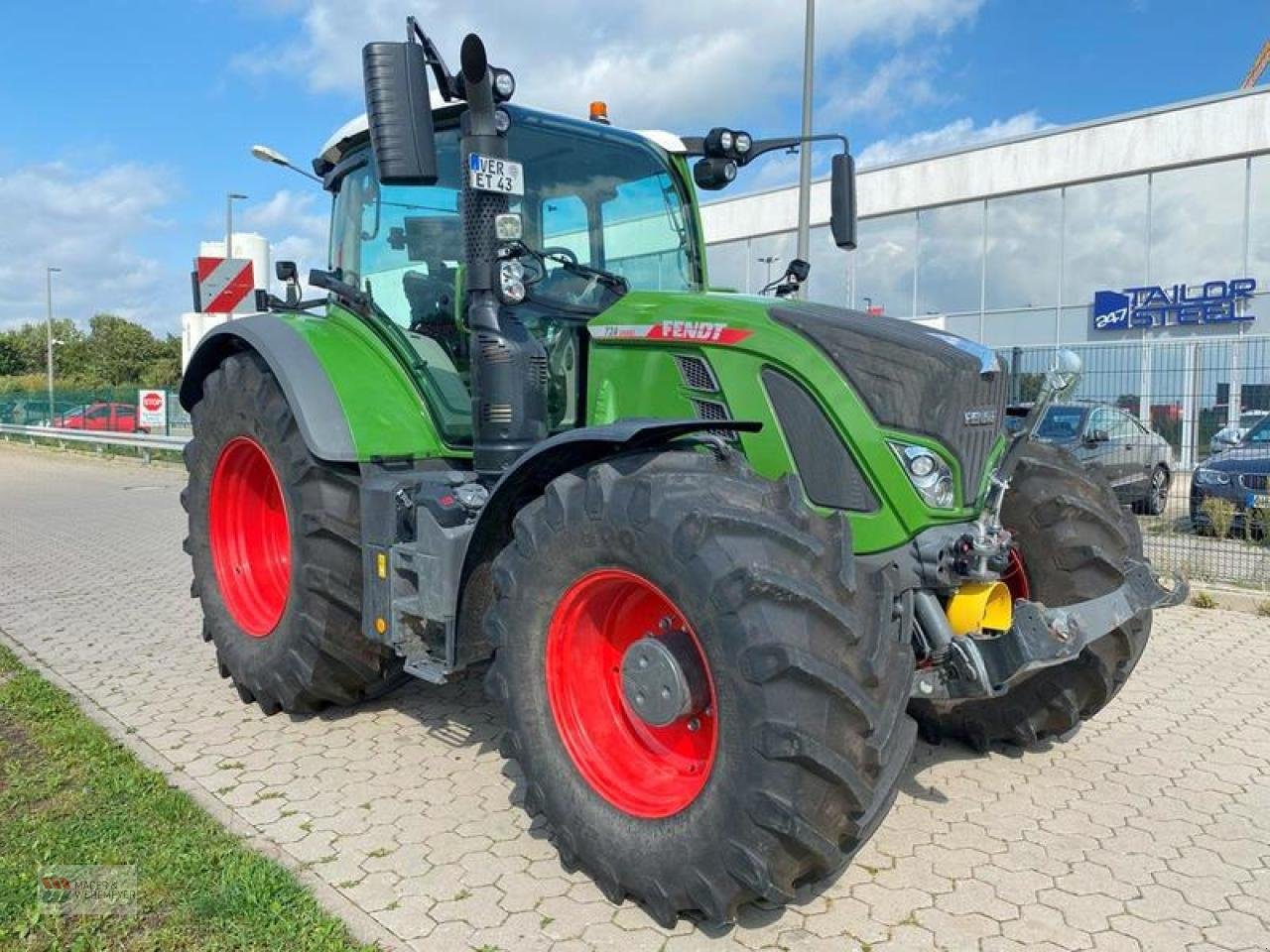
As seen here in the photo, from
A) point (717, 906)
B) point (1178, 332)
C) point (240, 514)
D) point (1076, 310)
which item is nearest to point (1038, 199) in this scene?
point (1076, 310)

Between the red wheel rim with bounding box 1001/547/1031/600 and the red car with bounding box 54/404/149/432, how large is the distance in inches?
1065

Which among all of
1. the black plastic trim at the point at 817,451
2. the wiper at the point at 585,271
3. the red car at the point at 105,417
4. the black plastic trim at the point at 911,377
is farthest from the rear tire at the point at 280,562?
the red car at the point at 105,417

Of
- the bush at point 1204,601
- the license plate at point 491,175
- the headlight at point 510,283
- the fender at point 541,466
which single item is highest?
the license plate at point 491,175

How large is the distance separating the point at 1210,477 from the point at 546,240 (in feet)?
26.5

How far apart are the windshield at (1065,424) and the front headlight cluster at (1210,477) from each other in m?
1.31

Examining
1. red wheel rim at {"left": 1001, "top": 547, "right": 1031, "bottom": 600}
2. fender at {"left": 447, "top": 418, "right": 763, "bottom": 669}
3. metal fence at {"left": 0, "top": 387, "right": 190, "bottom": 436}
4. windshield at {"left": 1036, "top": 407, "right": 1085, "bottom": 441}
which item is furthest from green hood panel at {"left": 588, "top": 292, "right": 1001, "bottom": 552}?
metal fence at {"left": 0, "top": 387, "right": 190, "bottom": 436}

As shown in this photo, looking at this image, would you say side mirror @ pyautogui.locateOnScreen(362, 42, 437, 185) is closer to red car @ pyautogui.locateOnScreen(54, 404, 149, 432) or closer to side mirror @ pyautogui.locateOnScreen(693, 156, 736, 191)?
side mirror @ pyautogui.locateOnScreen(693, 156, 736, 191)

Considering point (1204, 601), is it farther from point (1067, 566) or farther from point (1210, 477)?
point (1067, 566)

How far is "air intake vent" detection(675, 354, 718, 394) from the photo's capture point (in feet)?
11.0

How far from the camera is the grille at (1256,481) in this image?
892 cm

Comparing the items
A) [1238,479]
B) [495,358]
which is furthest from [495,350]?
[1238,479]

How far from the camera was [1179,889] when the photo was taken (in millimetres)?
3193

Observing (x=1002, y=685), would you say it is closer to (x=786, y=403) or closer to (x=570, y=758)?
(x=786, y=403)

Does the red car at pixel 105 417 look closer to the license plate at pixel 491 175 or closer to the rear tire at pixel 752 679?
the license plate at pixel 491 175
